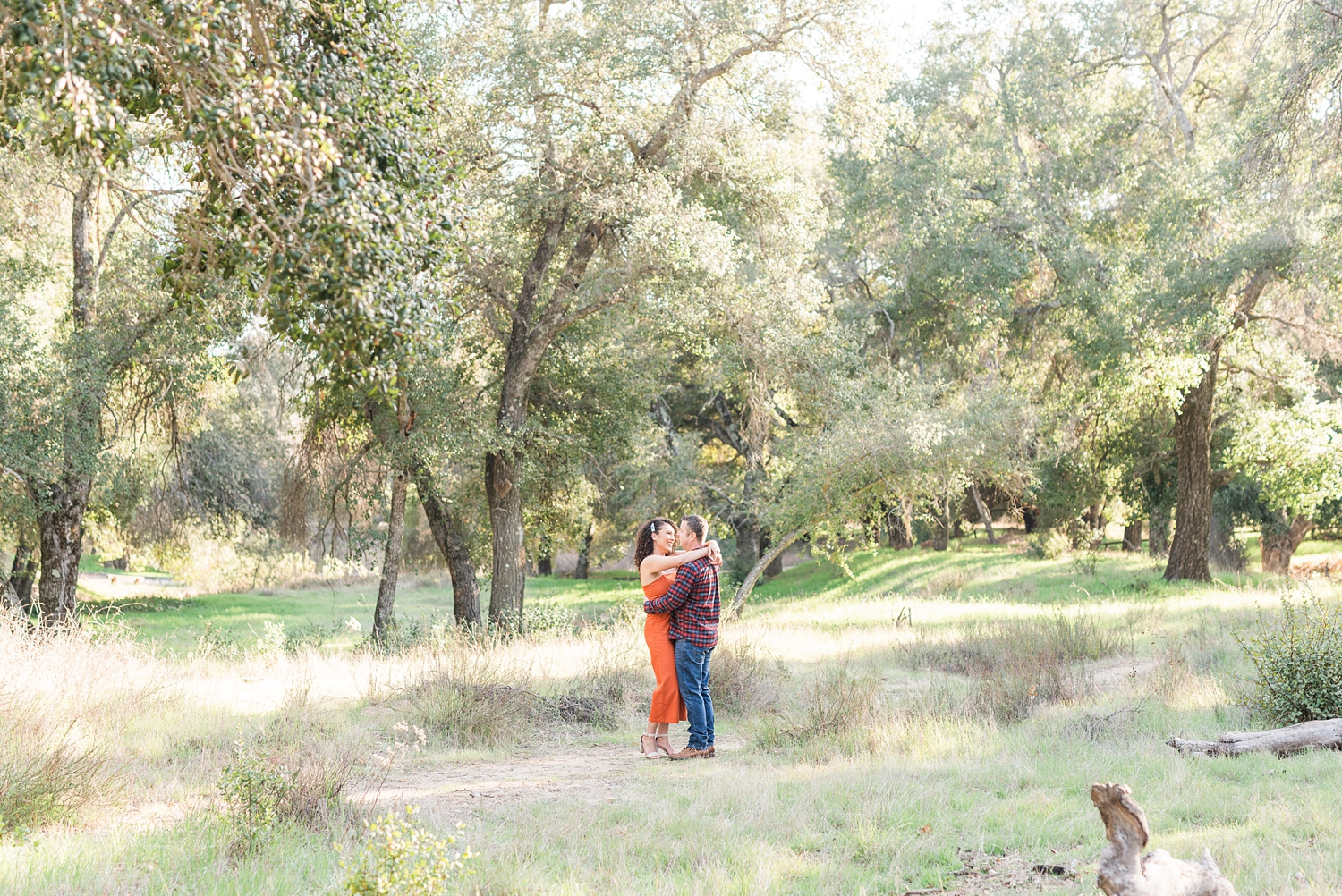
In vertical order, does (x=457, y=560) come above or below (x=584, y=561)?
above

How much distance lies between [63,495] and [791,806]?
1268 cm

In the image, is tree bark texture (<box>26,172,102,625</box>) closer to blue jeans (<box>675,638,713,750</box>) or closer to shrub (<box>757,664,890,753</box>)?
blue jeans (<box>675,638,713,750</box>)

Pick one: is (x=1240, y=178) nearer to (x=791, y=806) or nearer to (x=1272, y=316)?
(x=1272, y=316)

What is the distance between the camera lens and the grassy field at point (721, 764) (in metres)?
4.52

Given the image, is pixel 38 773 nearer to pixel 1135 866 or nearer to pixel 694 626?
pixel 694 626

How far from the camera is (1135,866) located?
349 centimetres

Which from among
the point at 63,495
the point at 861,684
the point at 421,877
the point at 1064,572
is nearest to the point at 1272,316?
the point at 1064,572

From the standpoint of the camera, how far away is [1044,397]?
24109 mm

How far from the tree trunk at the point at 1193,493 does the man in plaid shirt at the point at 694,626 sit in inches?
614

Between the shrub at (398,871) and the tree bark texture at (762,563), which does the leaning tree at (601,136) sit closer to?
the tree bark texture at (762,563)

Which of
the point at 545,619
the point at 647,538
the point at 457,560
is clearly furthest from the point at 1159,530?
the point at 647,538

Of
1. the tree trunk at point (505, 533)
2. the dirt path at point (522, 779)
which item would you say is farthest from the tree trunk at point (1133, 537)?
the dirt path at point (522, 779)

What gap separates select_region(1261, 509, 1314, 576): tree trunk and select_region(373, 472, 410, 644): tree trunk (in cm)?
2125

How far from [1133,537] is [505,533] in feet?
79.8
